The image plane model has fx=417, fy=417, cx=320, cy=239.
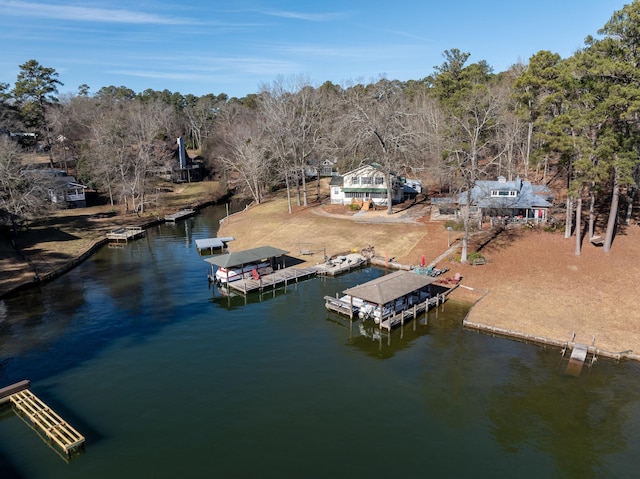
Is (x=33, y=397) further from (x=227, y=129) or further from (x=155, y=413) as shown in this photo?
(x=227, y=129)

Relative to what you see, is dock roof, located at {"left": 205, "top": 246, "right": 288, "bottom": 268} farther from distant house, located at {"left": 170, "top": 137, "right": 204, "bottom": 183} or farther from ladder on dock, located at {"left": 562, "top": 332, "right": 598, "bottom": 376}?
distant house, located at {"left": 170, "top": 137, "right": 204, "bottom": 183}

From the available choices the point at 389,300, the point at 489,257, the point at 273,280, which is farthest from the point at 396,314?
the point at 489,257

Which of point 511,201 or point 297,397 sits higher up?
point 511,201

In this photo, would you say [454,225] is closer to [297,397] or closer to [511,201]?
[511,201]

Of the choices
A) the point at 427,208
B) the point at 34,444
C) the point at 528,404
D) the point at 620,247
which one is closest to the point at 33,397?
the point at 34,444

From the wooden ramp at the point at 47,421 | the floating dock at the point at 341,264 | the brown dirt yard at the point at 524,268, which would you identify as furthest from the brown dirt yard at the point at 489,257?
the wooden ramp at the point at 47,421

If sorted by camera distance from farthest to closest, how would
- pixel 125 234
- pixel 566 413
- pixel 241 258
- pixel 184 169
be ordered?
pixel 184 169
pixel 125 234
pixel 241 258
pixel 566 413
